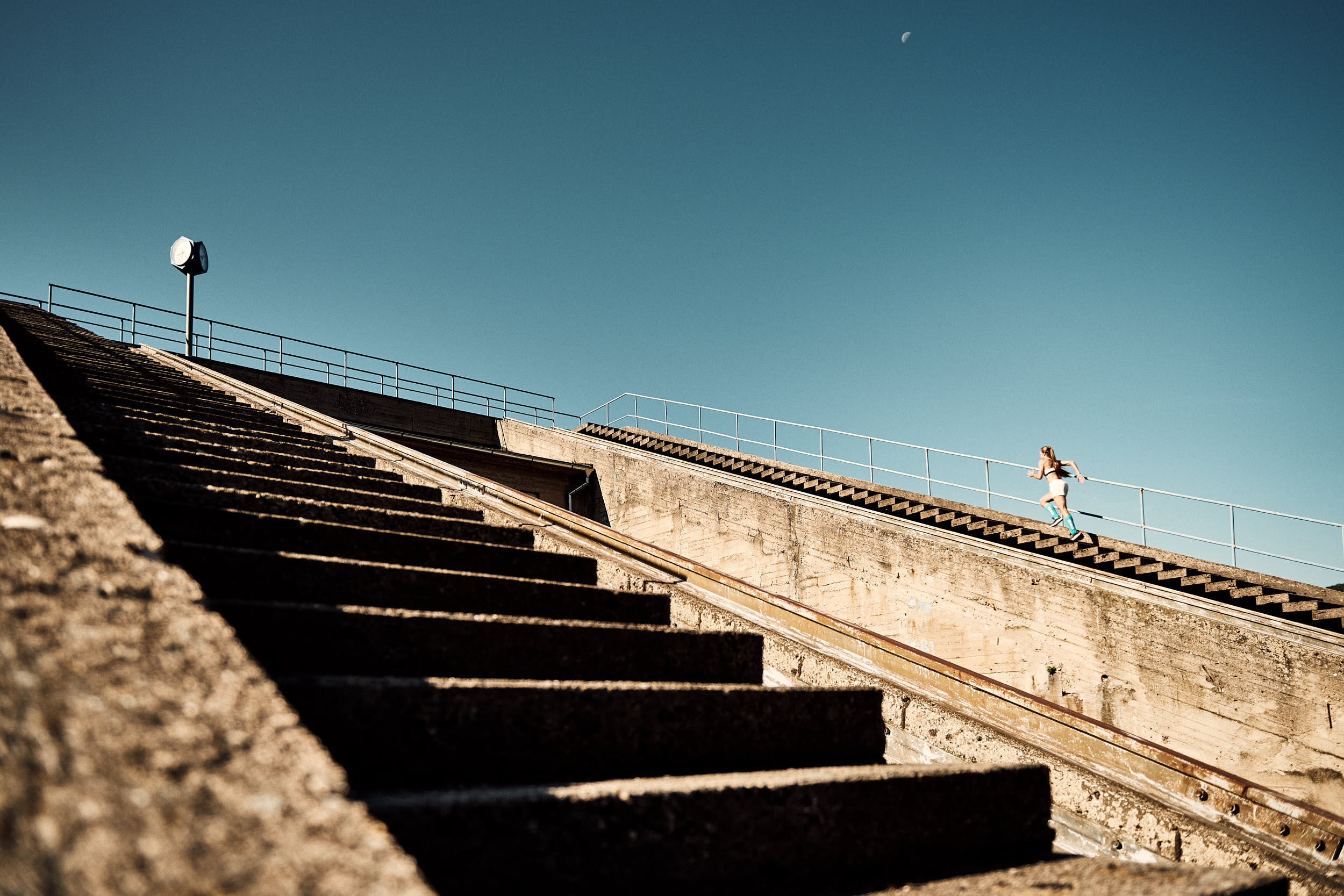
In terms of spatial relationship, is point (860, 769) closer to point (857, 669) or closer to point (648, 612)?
point (857, 669)

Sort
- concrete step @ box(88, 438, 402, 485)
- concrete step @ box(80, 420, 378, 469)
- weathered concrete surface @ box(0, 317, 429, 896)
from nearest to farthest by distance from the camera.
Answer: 1. weathered concrete surface @ box(0, 317, 429, 896)
2. concrete step @ box(88, 438, 402, 485)
3. concrete step @ box(80, 420, 378, 469)

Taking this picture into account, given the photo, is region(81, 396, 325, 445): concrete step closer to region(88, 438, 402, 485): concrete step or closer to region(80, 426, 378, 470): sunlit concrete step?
region(80, 426, 378, 470): sunlit concrete step

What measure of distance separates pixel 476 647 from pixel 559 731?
0.48 metres

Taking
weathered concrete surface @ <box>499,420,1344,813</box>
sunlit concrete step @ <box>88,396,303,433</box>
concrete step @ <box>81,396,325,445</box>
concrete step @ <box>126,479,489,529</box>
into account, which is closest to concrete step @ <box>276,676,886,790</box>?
concrete step @ <box>126,479,489,529</box>

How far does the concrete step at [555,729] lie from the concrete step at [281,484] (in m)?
1.58

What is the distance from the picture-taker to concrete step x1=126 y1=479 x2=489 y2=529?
2.87 meters

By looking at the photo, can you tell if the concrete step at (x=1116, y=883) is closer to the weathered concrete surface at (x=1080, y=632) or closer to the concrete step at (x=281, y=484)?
the concrete step at (x=281, y=484)

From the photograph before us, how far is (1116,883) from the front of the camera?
5.77 feet

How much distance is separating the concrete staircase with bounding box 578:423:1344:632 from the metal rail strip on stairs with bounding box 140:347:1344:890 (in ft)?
22.2

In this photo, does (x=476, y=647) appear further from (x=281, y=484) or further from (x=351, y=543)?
(x=281, y=484)

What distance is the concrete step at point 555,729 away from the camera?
167 centimetres

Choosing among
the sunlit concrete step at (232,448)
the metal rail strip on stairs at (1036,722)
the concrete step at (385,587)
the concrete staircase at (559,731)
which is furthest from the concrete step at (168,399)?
the concrete step at (385,587)

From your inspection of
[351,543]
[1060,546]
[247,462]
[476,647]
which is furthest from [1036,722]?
[1060,546]

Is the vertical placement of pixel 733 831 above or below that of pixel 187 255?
below
